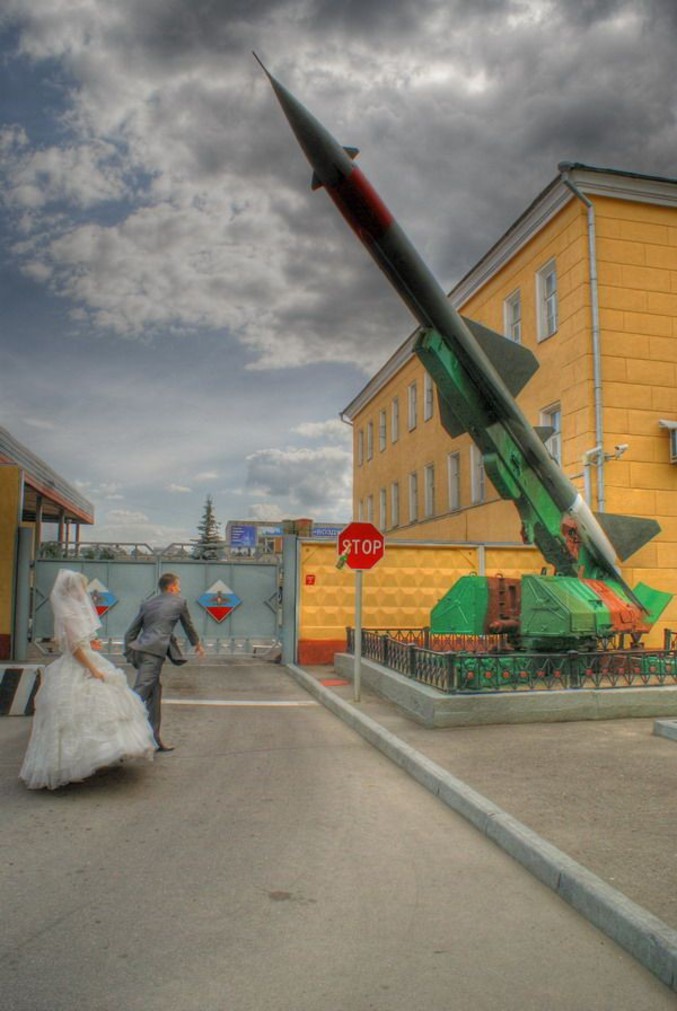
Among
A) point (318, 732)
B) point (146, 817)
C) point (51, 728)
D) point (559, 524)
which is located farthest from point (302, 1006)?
point (559, 524)

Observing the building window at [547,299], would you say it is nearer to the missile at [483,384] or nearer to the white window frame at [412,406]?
the missile at [483,384]

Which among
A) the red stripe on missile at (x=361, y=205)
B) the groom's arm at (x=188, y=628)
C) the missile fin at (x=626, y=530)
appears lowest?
the groom's arm at (x=188, y=628)

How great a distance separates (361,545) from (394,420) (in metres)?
22.2

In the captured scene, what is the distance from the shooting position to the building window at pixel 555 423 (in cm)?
1783

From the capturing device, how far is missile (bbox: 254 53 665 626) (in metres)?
10.5

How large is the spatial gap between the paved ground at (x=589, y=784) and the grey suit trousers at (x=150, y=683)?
8.90ft

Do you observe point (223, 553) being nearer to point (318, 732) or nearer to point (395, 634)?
point (395, 634)

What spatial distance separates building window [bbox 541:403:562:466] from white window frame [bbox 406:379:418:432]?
12.0m

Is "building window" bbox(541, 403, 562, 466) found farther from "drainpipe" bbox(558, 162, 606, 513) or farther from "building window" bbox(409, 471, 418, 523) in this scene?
"building window" bbox(409, 471, 418, 523)

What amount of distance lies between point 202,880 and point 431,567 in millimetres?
12872

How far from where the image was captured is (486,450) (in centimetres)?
1205

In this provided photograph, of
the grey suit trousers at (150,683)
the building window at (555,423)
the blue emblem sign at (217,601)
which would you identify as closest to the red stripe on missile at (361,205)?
the grey suit trousers at (150,683)

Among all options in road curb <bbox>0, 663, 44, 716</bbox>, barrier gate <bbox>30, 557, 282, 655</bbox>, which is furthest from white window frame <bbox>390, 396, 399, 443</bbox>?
road curb <bbox>0, 663, 44, 716</bbox>

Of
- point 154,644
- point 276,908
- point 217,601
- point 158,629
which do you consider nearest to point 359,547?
point 158,629
